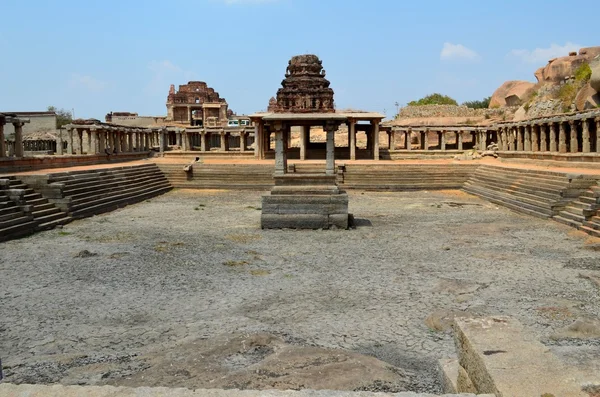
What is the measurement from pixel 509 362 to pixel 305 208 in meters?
10.8

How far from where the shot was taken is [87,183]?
18.1m

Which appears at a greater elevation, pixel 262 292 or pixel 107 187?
pixel 107 187

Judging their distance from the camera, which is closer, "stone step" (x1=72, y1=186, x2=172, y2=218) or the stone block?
the stone block

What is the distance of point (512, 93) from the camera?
4966 cm

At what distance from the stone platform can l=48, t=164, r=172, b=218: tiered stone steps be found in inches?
243

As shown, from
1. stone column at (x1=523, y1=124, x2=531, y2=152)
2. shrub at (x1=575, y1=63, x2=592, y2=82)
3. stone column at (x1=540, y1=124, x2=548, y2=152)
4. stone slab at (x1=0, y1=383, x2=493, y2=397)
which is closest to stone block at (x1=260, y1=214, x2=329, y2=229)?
stone slab at (x1=0, y1=383, x2=493, y2=397)

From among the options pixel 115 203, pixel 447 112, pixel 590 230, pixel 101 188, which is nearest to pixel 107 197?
pixel 115 203

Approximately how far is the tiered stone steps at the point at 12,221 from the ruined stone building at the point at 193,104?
44.2 meters

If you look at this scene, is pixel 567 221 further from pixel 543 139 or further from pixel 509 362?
pixel 543 139

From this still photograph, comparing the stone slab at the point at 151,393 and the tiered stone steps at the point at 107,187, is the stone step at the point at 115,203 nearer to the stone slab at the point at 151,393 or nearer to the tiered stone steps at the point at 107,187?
the tiered stone steps at the point at 107,187

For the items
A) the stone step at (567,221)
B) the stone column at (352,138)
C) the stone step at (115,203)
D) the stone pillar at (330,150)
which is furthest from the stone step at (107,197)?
the stone step at (567,221)

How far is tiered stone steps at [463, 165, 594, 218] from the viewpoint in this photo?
49.7 ft

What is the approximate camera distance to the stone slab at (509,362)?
9.52 ft

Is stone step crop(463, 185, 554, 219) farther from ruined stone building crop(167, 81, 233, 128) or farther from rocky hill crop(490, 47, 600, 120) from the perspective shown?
ruined stone building crop(167, 81, 233, 128)
